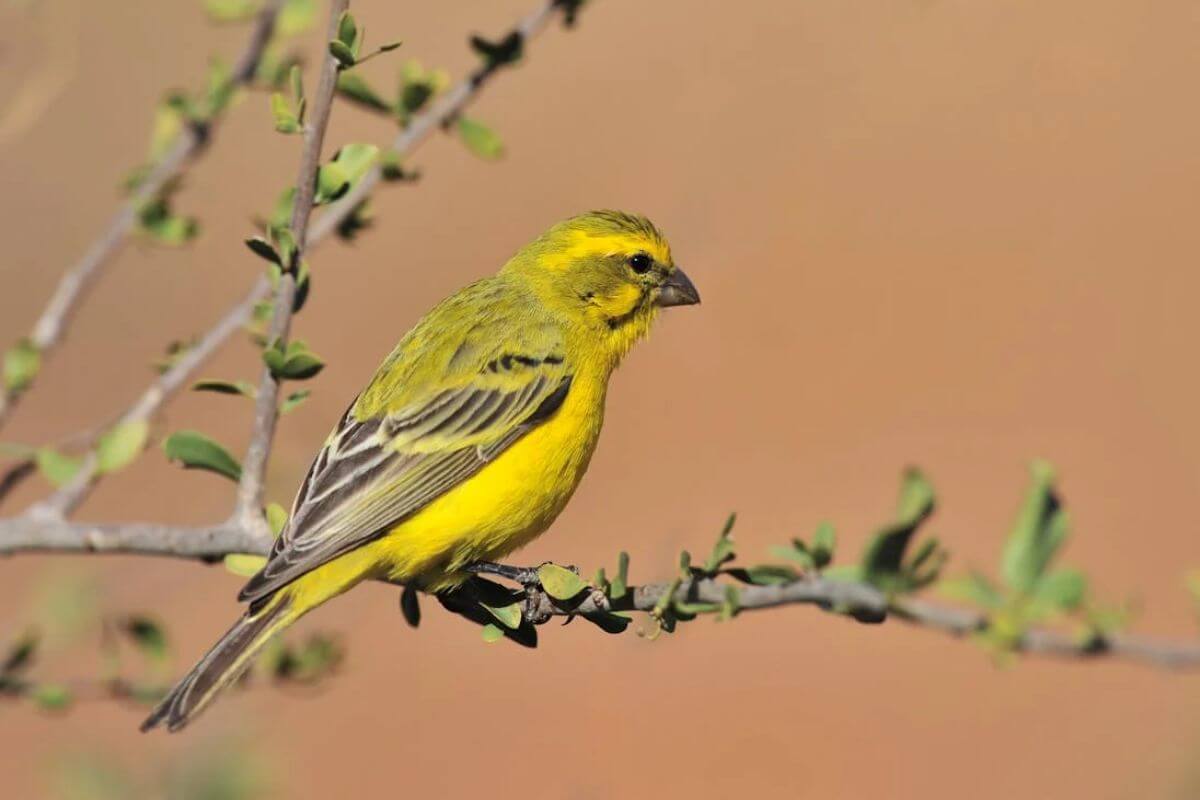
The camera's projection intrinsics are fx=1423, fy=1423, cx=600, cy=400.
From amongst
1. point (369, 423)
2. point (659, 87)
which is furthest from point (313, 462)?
point (659, 87)

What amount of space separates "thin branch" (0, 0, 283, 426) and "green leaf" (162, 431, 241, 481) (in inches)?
21.1

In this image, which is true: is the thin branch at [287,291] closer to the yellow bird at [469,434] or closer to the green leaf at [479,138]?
the yellow bird at [469,434]

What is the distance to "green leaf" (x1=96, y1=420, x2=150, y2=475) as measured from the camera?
3.04 m

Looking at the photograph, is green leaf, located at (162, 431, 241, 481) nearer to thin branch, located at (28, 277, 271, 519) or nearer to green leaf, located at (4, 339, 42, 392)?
thin branch, located at (28, 277, 271, 519)

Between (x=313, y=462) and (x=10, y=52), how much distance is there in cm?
140

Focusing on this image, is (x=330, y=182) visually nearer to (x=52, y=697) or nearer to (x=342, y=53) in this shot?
(x=342, y=53)

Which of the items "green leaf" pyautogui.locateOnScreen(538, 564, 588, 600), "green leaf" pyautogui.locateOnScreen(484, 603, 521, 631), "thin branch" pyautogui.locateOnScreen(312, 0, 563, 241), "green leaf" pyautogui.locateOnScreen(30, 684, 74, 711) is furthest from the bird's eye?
"green leaf" pyautogui.locateOnScreen(30, 684, 74, 711)

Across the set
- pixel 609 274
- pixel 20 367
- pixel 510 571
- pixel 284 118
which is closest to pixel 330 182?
pixel 284 118

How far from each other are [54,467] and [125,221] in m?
0.82

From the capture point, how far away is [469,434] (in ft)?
13.5

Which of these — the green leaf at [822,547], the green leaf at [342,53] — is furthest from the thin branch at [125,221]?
the green leaf at [822,547]

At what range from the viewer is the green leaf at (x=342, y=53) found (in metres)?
2.54

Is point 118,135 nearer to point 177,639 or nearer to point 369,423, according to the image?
point 177,639

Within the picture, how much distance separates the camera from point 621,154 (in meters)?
18.4
